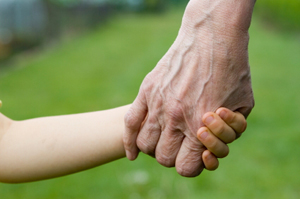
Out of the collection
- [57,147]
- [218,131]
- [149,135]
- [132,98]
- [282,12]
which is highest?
[218,131]

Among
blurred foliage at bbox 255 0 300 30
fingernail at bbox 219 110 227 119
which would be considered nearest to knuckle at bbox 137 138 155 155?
fingernail at bbox 219 110 227 119

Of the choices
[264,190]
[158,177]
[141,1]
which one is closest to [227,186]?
[264,190]

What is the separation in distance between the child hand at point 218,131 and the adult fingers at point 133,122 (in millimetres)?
253

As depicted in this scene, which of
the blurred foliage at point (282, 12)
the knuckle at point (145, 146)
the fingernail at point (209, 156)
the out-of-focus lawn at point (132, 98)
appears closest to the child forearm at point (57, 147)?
the knuckle at point (145, 146)

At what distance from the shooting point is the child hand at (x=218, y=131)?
146 centimetres

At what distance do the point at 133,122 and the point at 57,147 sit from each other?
14.0 inches

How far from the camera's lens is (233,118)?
150 centimetres

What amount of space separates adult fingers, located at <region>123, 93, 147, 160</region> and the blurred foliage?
14454 millimetres

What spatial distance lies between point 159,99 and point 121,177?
2507mm

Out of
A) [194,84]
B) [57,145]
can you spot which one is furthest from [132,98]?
[194,84]

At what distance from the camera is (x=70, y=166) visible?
66.7 inches

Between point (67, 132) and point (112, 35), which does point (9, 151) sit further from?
point (112, 35)

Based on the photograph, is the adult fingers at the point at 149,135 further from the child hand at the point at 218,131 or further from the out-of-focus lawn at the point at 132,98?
the out-of-focus lawn at the point at 132,98

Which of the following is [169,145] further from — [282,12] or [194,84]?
[282,12]
